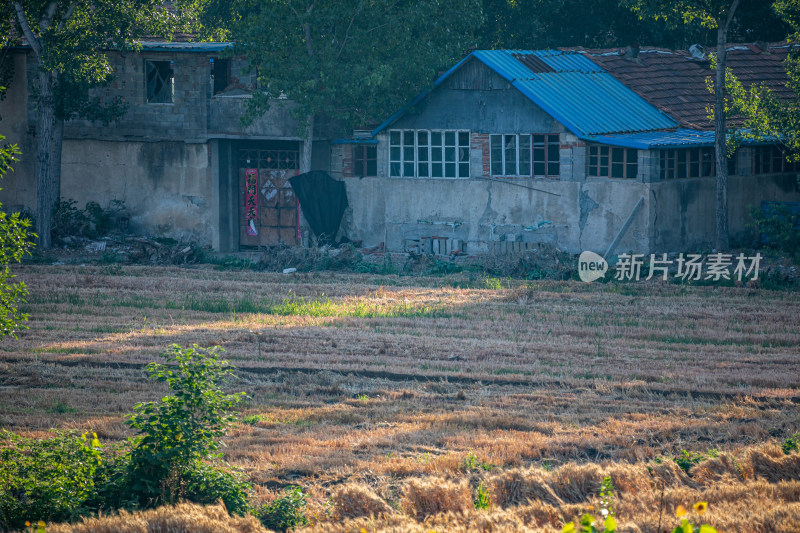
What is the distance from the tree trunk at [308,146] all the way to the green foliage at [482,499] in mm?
17730

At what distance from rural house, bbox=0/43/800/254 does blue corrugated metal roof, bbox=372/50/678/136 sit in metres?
0.06

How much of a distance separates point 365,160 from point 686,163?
328 inches

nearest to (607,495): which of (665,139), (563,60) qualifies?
(665,139)

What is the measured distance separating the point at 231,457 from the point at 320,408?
1.95 meters

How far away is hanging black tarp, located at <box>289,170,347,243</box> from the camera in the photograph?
25469mm

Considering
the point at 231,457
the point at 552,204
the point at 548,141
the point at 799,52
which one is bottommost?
the point at 231,457

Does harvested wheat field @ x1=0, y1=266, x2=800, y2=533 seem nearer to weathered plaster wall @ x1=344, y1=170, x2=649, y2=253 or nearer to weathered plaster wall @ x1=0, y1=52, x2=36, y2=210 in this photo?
weathered plaster wall @ x1=344, y1=170, x2=649, y2=253

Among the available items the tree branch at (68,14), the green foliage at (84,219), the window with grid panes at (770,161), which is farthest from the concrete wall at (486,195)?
the tree branch at (68,14)

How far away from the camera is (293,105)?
25.3m

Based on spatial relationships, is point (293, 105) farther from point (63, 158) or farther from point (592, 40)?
point (592, 40)

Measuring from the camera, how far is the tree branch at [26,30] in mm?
23094

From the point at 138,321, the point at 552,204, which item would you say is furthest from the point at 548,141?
the point at 138,321

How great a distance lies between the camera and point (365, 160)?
25812mm

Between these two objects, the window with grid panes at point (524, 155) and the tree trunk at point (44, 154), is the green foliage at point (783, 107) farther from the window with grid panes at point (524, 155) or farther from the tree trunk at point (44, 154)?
the tree trunk at point (44, 154)
